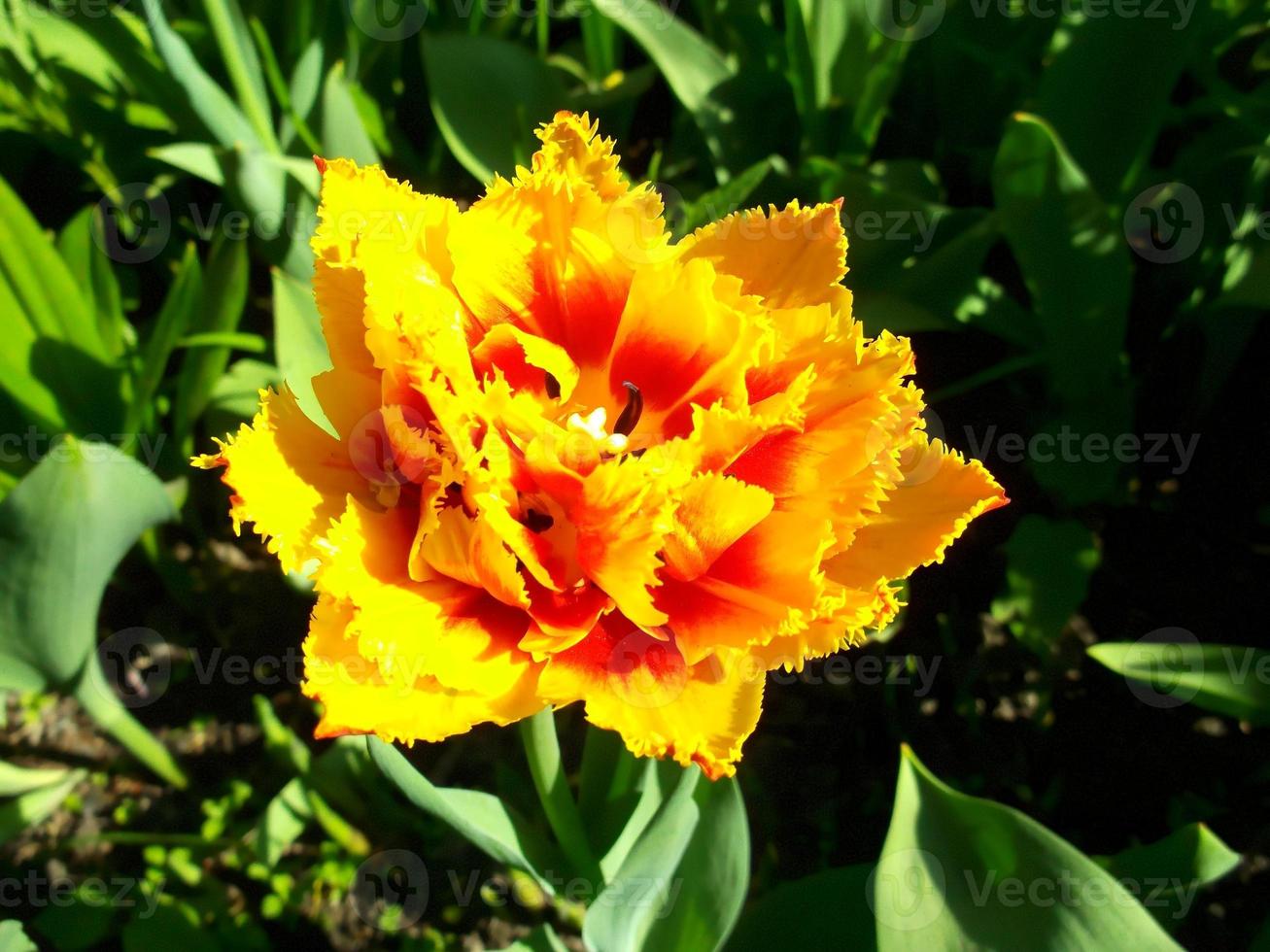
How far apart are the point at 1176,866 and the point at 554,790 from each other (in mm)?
659

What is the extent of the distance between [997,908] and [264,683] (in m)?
1.23

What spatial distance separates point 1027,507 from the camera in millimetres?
1728

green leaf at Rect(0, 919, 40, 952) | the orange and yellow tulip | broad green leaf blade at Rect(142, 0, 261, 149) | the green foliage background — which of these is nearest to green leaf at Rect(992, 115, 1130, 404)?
the green foliage background

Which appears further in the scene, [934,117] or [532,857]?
[934,117]

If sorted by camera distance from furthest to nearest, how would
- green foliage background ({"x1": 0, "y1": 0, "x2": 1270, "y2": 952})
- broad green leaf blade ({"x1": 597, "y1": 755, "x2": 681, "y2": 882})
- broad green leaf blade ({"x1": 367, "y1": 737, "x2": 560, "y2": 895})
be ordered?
green foliage background ({"x1": 0, "y1": 0, "x2": 1270, "y2": 952})
broad green leaf blade ({"x1": 597, "y1": 755, "x2": 681, "y2": 882})
broad green leaf blade ({"x1": 367, "y1": 737, "x2": 560, "y2": 895})

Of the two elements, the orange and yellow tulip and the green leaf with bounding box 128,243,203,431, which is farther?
the green leaf with bounding box 128,243,203,431

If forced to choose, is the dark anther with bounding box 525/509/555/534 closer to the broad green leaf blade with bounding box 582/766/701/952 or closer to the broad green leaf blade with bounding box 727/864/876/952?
the broad green leaf blade with bounding box 582/766/701/952

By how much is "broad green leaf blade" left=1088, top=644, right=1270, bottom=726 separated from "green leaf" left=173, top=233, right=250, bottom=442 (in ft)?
4.14

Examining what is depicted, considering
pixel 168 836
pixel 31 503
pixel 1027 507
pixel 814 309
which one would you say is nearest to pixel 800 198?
pixel 1027 507

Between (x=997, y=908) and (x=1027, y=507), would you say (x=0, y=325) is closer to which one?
(x=997, y=908)

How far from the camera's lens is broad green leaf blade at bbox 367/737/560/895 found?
943mm

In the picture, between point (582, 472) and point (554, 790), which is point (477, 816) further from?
point (582, 472)

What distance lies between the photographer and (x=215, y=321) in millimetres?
1541

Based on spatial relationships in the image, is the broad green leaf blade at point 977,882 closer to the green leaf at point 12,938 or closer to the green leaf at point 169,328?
the green leaf at point 12,938
